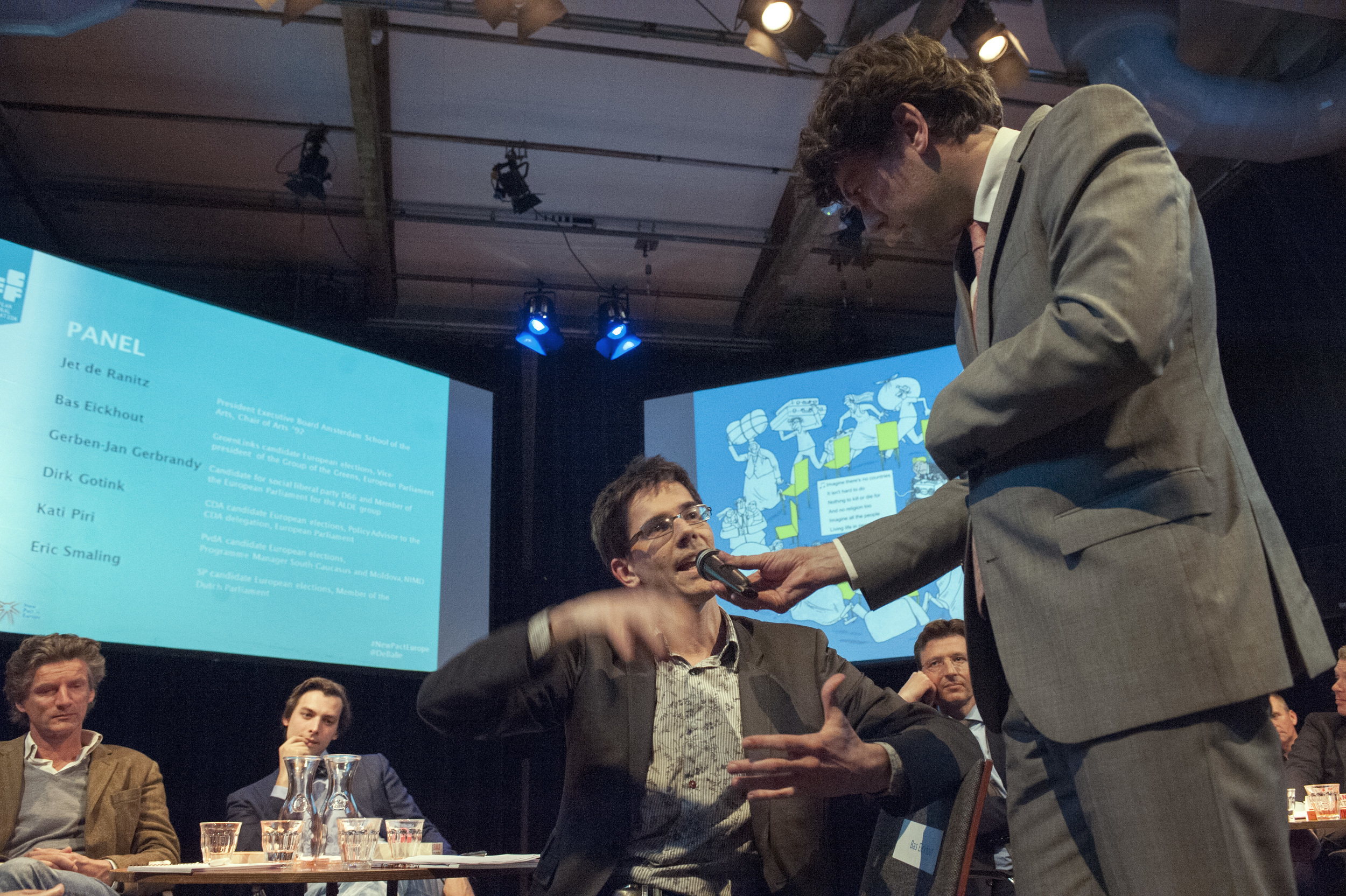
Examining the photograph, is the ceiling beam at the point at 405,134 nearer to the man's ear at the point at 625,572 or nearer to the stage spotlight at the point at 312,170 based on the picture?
the stage spotlight at the point at 312,170

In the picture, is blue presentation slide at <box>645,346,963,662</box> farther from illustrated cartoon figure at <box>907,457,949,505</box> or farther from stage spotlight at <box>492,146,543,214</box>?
stage spotlight at <box>492,146,543,214</box>

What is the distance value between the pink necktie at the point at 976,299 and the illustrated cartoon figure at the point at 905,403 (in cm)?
463

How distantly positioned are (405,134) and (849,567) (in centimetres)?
513

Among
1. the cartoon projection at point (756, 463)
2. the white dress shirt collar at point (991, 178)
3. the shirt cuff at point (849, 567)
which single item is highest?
the cartoon projection at point (756, 463)

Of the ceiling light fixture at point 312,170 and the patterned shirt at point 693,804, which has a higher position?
the ceiling light fixture at point 312,170

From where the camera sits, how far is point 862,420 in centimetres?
609

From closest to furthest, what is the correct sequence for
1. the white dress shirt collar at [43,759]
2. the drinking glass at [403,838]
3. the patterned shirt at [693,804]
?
the patterned shirt at [693,804]
the drinking glass at [403,838]
the white dress shirt collar at [43,759]

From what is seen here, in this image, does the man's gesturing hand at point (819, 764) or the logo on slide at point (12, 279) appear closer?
the man's gesturing hand at point (819, 764)

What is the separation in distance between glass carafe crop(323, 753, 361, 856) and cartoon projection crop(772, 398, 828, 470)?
409 cm

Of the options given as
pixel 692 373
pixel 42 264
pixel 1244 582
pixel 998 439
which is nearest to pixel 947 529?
pixel 998 439

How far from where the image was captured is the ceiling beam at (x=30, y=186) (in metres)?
5.82

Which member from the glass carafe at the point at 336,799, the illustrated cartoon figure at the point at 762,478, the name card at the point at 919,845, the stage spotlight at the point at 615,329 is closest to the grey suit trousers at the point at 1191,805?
the name card at the point at 919,845

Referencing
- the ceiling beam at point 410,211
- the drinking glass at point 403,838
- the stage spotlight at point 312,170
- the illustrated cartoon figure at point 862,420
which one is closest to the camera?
the drinking glass at point 403,838

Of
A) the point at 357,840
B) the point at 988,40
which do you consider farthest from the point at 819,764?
the point at 988,40
